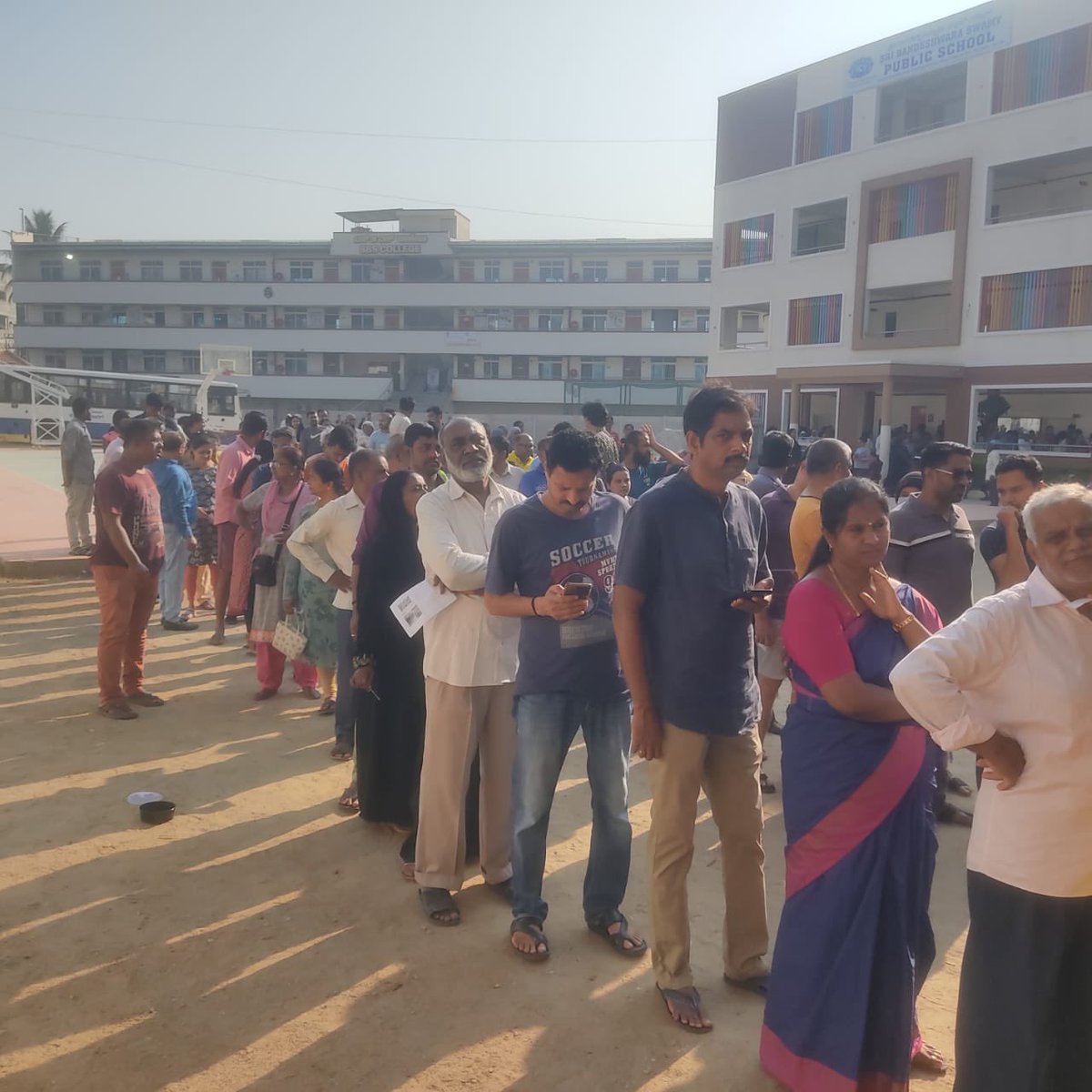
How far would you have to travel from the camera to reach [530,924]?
350 cm

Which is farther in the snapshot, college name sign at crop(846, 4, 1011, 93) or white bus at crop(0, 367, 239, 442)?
white bus at crop(0, 367, 239, 442)

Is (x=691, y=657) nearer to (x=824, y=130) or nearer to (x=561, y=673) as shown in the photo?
(x=561, y=673)

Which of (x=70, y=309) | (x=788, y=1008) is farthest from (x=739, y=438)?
(x=70, y=309)

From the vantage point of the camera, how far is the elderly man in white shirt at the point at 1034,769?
2.07m

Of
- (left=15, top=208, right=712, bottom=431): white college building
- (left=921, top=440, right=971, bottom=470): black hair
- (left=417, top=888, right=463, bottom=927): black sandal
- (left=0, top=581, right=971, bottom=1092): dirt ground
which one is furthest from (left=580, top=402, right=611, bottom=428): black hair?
(left=15, top=208, right=712, bottom=431): white college building

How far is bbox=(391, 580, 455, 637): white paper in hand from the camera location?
365 centimetres

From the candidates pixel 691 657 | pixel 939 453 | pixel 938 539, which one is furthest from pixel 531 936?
pixel 939 453

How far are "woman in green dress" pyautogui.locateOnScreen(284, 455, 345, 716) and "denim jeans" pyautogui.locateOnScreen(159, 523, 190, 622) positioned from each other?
2799 millimetres

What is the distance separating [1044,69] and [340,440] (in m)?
25.2

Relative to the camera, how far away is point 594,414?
8.38 meters

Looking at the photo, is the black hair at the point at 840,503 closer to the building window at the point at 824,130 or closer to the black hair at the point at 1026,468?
the black hair at the point at 1026,468

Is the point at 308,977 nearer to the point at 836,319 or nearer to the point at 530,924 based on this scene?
the point at 530,924

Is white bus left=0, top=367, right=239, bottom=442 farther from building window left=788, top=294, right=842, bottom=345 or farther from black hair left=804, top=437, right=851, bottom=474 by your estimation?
black hair left=804, top=437, right=851, bottom=474

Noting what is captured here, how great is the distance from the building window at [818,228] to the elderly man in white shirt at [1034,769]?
97.9 feet
